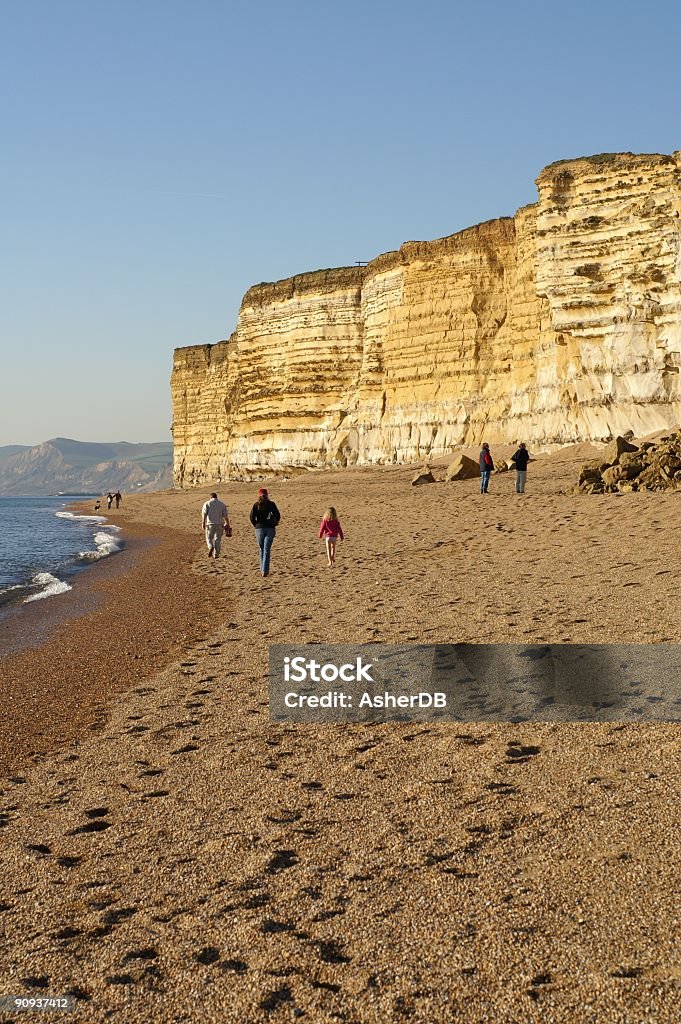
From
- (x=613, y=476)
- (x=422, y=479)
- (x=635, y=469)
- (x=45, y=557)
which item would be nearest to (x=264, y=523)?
(x=613, y=476)

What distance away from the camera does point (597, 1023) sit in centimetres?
290

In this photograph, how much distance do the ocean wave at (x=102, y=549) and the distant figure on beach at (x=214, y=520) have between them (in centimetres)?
621

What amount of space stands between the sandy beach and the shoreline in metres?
0.07

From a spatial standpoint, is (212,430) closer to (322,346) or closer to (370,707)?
(322,346)

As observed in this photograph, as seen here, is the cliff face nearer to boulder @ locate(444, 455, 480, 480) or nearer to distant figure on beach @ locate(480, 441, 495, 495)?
boulder @ locate(444, 455, 480, 480)

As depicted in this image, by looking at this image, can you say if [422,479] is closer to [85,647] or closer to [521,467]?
[521,467]

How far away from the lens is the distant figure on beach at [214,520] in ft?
58.0

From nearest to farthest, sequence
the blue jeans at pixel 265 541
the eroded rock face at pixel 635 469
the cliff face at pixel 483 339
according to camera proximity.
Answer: the blue jeans at pixel 265 541, the eroded rock face at pixel 635 469, the cliff face at pixel 483 339

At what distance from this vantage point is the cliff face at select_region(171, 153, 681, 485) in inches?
1150

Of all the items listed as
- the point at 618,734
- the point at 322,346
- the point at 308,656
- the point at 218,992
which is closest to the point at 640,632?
the point at 618,734

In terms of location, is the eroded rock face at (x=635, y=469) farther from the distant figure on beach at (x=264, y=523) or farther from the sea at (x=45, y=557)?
the sea at (x=45, y=557)

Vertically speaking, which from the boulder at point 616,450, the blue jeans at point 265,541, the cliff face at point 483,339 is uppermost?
the cliff face at point 483,339

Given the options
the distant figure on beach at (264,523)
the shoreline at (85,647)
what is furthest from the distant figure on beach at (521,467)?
the distant figure on beach at (264,523)

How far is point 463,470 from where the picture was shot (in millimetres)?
29016
